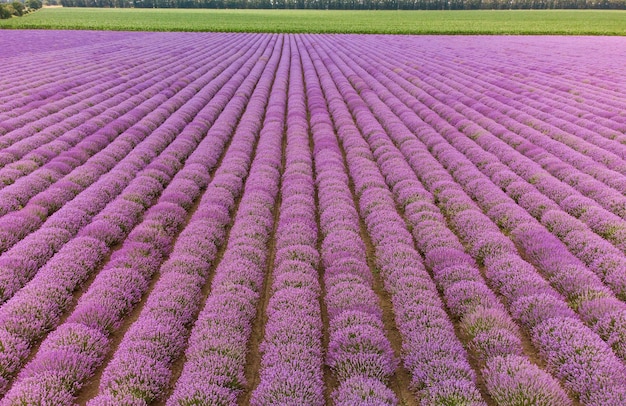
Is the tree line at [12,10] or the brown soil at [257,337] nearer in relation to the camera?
the brown soil at [257,337]

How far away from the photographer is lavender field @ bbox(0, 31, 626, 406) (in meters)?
4.39

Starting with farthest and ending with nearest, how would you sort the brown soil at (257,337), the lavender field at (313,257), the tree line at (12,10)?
the tree line at (12,10) < the brown soil at (257,337) < the lavender field at (313,257)

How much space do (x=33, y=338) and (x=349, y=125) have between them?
37.5 feet

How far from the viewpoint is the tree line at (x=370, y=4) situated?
119 meters

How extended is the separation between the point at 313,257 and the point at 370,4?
131 metres

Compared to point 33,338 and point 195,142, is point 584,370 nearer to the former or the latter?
point 33,338

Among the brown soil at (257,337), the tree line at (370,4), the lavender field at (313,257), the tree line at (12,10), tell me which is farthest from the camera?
the tree line at (370,4)

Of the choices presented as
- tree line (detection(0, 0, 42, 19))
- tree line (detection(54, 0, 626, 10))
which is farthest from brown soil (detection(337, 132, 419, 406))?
tree line (detection(54, 0, 626, 10))

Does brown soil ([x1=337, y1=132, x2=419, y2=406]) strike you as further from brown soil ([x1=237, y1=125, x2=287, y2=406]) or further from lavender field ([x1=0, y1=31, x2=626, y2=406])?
brown soil ([x1=237, y1=125, x2=287, y2=406])

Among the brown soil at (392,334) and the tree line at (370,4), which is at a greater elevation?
the tree line at (370,4)

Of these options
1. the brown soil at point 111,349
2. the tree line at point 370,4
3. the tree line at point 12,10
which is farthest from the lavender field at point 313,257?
the tree line at point 370,4

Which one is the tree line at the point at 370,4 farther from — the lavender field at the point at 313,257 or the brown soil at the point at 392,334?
the brown soil at the point at 392,334

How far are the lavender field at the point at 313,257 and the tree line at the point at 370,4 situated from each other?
120 m

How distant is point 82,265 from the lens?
6.38m
